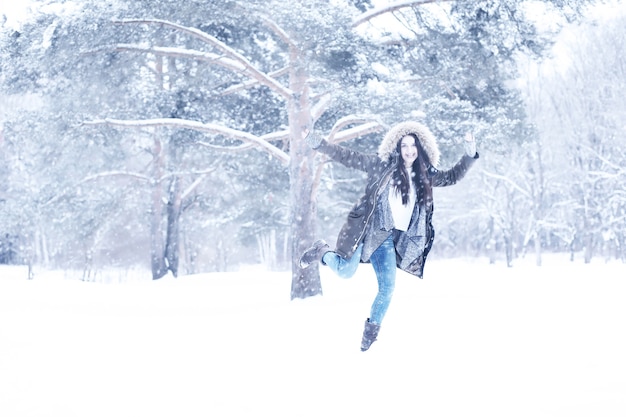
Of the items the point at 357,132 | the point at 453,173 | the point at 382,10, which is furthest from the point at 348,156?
the point at 357,132

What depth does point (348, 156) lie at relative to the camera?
503cm

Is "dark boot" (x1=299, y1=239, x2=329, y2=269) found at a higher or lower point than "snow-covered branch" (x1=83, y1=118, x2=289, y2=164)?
lower

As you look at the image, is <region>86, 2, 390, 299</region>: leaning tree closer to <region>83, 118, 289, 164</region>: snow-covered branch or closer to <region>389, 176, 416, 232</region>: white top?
<region>83, 118, 289, 164</region>: snow-covered branch

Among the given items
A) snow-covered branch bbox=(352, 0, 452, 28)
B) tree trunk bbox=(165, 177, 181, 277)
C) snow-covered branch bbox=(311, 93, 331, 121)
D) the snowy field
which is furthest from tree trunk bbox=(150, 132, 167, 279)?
snow-covered branch bbox=(352, 0, 452, 28)

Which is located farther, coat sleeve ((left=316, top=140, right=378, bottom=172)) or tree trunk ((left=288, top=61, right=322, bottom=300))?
tree trunk ((left=288, top=61, right=322, bottom=300))

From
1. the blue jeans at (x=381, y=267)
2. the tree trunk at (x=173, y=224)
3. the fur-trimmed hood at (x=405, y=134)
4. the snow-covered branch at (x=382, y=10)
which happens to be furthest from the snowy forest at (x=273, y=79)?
the blue jeans at (x=381, y=267)

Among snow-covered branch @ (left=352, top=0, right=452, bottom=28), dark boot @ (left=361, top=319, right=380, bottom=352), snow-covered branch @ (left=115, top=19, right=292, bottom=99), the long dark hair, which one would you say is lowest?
dark boot @ (left=361, top=319, right=380, bottom=352)

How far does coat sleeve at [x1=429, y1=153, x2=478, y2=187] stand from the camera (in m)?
4.95

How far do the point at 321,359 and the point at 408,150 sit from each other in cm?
190

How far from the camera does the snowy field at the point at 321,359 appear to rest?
11.8 ft

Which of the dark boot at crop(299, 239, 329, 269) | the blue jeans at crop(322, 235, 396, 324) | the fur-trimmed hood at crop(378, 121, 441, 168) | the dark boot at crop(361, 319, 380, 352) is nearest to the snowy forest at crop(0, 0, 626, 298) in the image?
the fur-trimmed hood at crop(378, 121, 441, 168)

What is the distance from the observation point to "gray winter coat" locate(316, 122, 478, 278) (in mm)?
4906

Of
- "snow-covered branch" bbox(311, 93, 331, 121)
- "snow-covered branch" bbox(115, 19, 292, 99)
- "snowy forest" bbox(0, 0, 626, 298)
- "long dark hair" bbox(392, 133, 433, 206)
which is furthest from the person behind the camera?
"snow-covered branch" bbox(311, 93, 331, 121)

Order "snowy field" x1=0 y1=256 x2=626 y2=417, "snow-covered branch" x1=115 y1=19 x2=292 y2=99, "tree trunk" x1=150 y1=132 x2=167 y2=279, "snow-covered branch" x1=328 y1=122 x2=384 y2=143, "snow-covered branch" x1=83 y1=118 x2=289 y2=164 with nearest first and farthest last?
"snowy field" x1=0 y1=256 x2=626 y2=417 → "snow-covered branch" x1=115 y1=19 x2=292 y2=99 → "snow-covered branch" x1=83 y1=118 x2=289 y2=164 → "snow-covered branch" x1=328 y1=122 x2=384 y2=143 → "tree trunk" x1=150 y1=132 x2=167 y2=279
